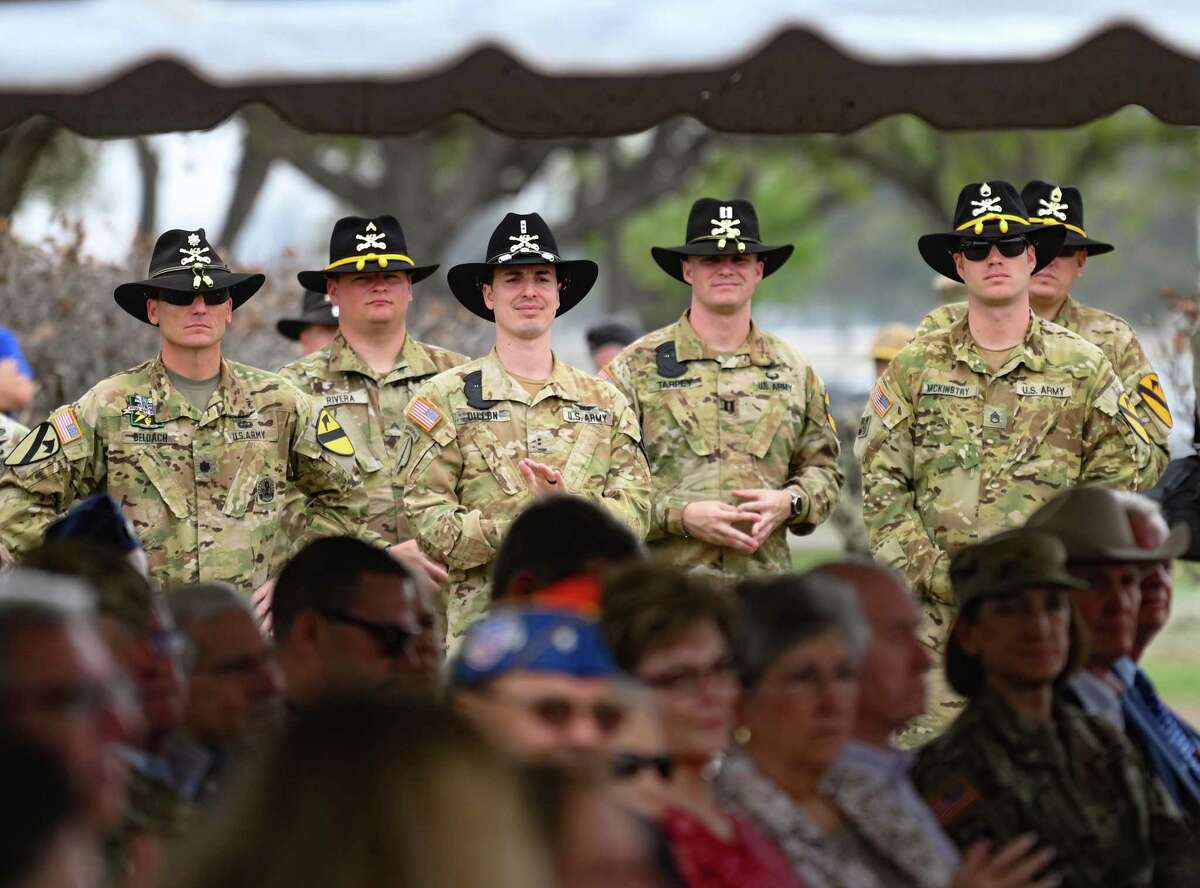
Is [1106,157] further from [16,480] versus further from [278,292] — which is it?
[16,480]

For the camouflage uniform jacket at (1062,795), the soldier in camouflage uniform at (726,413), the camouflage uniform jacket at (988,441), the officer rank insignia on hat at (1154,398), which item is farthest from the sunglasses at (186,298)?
the camouflage uniform jacket at (1062,795)

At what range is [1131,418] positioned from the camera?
7.31 metres

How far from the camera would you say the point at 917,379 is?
7414 mm

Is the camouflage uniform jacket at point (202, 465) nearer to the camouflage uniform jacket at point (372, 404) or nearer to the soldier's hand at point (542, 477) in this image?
the camouflage uniform jacket at point (372, 404)

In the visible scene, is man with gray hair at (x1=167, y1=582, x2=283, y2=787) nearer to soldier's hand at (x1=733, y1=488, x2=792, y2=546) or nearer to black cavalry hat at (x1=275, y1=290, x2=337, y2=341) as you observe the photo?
soldier's hand at (x1=733, y1=488, x2=792, y2=546)

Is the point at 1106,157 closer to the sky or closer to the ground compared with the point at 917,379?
closer to the sky

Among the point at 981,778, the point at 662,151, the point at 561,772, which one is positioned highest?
the point at 662,151

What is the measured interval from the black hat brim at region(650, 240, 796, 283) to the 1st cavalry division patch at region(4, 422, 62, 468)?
7.30ft

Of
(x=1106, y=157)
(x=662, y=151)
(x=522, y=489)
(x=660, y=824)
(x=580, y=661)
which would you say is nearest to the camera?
(x=580, y=661)

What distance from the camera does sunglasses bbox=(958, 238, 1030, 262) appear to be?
7242mm

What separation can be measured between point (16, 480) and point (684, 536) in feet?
7.57

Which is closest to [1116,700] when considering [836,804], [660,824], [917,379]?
[836,804]

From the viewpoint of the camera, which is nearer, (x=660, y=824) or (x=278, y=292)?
(x=660, y=824)

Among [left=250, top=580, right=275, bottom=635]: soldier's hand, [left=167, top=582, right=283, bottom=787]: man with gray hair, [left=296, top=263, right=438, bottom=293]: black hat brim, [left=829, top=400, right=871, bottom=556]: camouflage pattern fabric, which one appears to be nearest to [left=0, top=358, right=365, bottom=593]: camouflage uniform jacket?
[left=250, top=580, right=275, bottom=635]: soldier's hand
